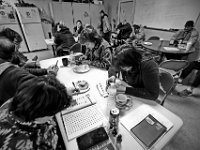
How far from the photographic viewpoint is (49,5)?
4.40m

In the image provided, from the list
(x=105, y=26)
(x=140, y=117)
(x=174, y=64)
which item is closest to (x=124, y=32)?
(x=105, y=26)

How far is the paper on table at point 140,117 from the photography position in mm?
666

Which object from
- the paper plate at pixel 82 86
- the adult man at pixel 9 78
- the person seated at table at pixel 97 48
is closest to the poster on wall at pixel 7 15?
the person seated at table at pixel 97 48

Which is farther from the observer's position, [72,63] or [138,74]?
[72,63]

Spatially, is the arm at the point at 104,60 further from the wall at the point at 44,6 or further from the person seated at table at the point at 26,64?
the wall at the point at 44,6

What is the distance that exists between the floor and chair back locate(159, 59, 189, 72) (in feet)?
2.12

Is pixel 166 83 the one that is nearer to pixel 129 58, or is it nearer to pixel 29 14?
pixel 129 58

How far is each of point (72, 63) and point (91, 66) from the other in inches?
12.1

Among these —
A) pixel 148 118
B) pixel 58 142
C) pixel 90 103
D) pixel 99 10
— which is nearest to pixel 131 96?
pixel 148 118

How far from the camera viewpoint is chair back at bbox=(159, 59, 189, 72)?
162 centimetres

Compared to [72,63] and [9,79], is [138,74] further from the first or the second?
[9,79]

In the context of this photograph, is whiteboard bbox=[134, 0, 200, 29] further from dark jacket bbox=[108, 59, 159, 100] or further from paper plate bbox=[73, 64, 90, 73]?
paper plate bbox=[73, 64, 90, 73]

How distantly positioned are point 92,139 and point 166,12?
439 cm

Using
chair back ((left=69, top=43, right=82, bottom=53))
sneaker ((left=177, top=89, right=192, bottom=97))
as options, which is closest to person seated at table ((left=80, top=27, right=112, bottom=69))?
chair back ((left=69, top=43, right=82, bottom=53))
